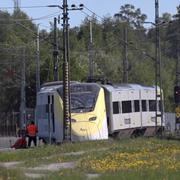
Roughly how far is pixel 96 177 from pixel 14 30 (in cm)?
8930

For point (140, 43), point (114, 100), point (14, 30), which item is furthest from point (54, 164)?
point (140, 43)

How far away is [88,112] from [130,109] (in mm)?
5510

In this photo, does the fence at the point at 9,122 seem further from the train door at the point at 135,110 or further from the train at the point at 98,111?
the train door at the point at 135,110

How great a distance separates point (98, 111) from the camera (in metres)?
40.2

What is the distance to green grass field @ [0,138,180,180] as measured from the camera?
18.8 meters

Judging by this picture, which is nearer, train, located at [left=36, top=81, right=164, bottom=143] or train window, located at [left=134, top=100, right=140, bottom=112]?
train, located at [left=36, top=81, right=164, bottom=143]

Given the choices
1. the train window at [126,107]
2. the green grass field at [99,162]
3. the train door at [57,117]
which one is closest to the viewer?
the green grass field at [99,162]

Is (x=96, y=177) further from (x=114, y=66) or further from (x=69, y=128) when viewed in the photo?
(x=114, y=66)

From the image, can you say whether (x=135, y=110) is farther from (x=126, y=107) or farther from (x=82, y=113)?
(x=82, y=113)

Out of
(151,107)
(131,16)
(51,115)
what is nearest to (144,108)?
(151,107)

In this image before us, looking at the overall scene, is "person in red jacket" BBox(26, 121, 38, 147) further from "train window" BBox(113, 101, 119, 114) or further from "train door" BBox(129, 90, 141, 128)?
"train door" BBox(129, 90, 141, 128)

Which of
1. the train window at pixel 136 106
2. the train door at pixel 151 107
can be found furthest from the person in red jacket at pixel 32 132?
the train door at pixel 151 107

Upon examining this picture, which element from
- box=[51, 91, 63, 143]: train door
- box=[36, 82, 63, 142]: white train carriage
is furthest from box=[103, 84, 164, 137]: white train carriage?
box=[51, 91, 63, 143]: train door

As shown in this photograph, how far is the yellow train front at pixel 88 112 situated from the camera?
3997 cm
